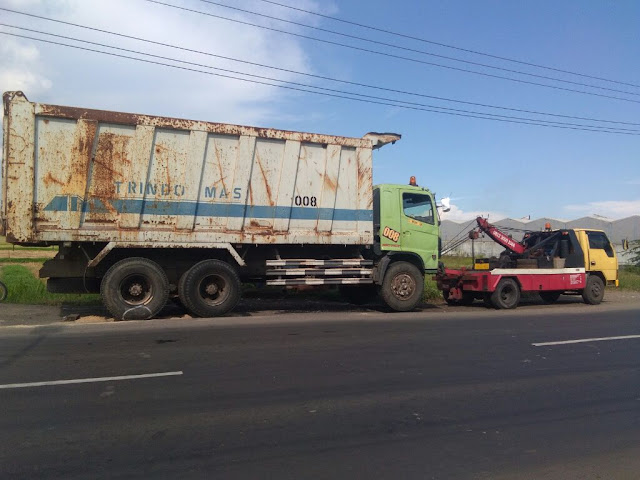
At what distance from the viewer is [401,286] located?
1227cm

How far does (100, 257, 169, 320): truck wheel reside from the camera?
9.91 meters

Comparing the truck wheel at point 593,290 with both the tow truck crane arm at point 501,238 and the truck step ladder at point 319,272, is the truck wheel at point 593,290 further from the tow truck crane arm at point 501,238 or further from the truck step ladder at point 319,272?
the truck step ladder at point 319,272

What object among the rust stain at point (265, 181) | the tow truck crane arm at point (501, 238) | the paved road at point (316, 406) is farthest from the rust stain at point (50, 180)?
the tow truck crane arm at point (501, 238)

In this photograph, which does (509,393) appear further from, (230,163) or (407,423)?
(230,163)

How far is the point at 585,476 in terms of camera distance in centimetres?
363

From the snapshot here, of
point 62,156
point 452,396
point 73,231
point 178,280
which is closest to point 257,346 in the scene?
point 452,396

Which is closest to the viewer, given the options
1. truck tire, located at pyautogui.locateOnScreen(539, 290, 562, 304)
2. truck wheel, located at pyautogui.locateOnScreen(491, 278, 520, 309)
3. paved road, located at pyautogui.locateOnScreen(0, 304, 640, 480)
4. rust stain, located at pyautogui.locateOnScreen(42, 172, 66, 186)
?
paved road, located at pyautogui.locateOnScreen(0, 304, 640, 480)

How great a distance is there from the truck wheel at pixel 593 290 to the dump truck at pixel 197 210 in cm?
553

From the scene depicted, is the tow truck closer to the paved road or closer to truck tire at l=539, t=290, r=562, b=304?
truck tire at l=539, t=290, r=562, b=304

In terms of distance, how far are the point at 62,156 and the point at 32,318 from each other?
126 inches

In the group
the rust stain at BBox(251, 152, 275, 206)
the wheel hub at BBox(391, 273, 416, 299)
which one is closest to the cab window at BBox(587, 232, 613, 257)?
the wheel hub at BBox(391, 273, 416, 299)

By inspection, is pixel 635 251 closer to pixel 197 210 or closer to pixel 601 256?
pixel 601 256

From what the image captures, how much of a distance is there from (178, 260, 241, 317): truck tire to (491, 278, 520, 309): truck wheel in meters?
6.89

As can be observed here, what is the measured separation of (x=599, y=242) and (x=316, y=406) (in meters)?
13.6
